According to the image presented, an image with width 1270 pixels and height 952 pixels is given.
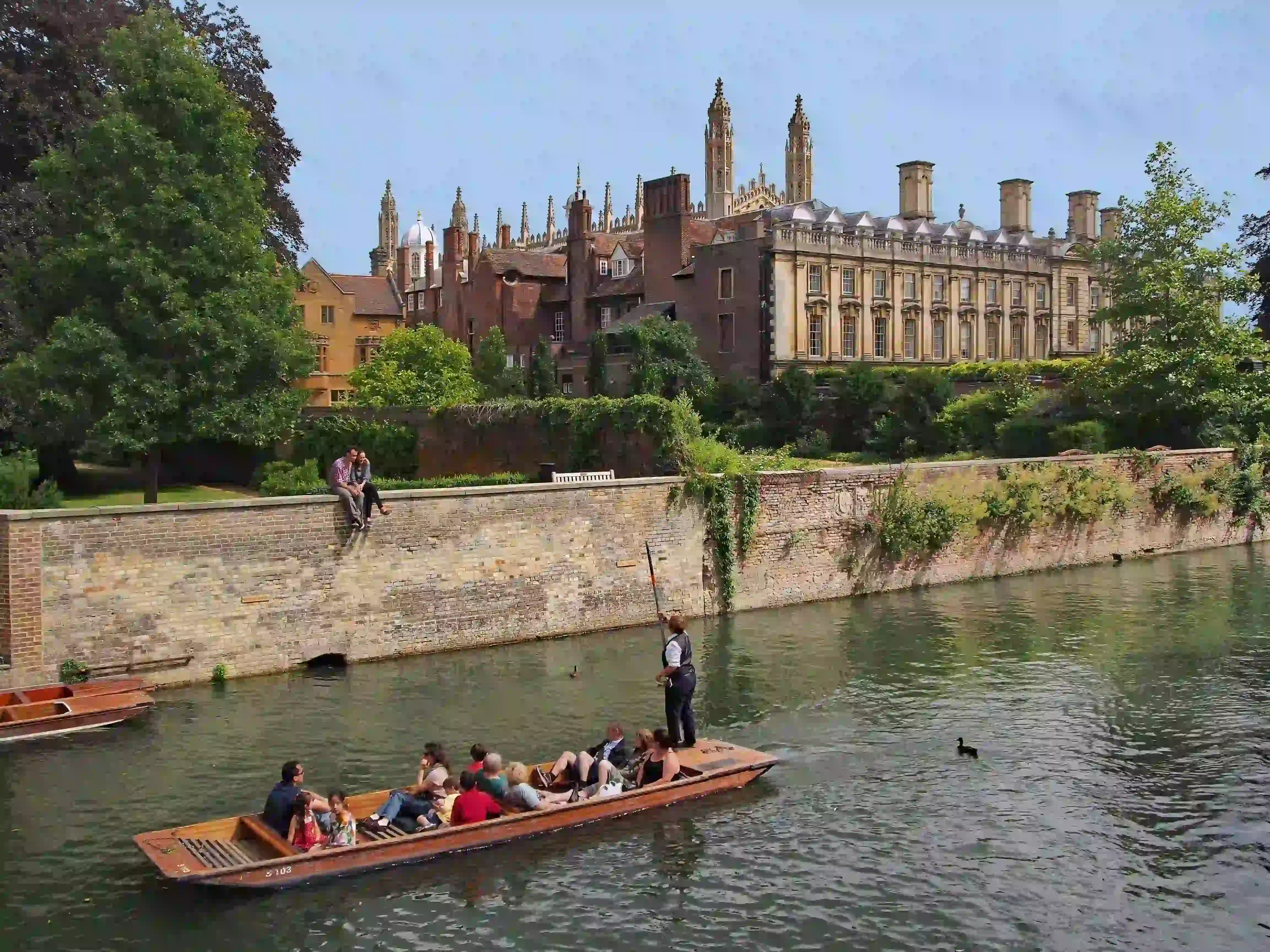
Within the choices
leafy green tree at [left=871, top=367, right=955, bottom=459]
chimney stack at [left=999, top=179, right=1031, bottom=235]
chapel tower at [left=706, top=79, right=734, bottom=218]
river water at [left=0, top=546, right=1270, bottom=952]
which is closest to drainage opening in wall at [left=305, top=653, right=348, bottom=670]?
river water at [left=0, top=546, right=1270, bottom=952]

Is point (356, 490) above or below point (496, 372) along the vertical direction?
below

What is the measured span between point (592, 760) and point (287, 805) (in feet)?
11.3

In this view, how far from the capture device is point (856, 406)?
50562 millimetres

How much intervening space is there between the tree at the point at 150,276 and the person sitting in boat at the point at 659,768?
63.2 feet

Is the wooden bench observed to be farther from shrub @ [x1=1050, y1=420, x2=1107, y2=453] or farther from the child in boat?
shrub @ [x1=1050, y1=420, x2=1107, y2=453]

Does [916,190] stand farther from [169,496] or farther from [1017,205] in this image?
[169,496]

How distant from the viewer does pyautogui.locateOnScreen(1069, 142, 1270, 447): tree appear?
3966 centimetres

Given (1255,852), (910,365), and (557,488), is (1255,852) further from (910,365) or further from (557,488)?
(910,365)

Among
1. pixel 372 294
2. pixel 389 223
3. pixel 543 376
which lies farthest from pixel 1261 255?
pixel 389 223

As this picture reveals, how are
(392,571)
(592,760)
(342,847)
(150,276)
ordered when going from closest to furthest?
1. (342,847)
2. (592,760)
3. (392,571)
4. (150,276)

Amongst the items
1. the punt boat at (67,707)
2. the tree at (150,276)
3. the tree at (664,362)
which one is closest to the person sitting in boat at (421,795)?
the punt boat at (67,707)

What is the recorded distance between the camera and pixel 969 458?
42.1 m

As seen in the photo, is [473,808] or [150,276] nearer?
[473,808]

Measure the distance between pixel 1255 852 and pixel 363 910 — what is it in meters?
8.95
